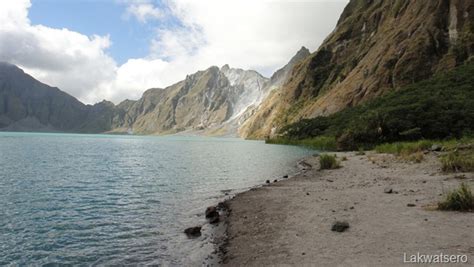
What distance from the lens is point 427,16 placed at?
14212 centimetres

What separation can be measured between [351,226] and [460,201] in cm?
461

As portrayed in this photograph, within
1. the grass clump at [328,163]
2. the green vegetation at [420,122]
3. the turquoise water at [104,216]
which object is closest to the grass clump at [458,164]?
the grass clump at [328,163]

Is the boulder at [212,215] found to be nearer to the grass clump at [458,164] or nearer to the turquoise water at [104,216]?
the turquoise water at [104,216]

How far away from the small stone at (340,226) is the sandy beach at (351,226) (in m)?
0.23

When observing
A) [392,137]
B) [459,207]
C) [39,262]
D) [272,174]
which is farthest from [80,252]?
[392,137]

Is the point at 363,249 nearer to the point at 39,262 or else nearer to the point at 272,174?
the point at 39,262

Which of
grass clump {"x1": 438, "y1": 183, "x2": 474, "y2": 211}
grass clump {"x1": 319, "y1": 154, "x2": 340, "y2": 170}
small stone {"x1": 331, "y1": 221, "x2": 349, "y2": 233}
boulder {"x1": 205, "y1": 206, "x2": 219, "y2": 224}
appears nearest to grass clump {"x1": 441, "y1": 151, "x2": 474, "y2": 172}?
grass clump {"x1": 438, "y1": 183, "x2": 474, "y2": 211}

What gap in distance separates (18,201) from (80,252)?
41.3 ft

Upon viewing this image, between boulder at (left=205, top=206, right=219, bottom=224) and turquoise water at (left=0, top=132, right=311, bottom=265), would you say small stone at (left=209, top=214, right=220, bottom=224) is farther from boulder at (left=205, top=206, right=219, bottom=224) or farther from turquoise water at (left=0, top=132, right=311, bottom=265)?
turquoise water at (left=0, top=132, right=311, bottom=265)

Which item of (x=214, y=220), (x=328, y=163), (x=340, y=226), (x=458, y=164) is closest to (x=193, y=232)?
(x=214, y=220)

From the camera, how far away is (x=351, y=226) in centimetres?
1373

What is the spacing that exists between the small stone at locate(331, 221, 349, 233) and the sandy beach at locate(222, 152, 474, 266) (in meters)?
0.23

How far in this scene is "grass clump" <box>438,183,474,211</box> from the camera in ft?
45.7

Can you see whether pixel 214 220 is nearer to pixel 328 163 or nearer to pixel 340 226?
pixel 340 226
